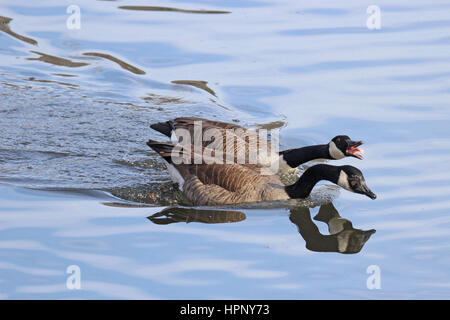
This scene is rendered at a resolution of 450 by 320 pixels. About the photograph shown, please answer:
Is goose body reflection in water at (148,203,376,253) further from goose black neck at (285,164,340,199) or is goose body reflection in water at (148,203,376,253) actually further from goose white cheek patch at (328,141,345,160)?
goose white cheek patch at (328,141,345,160)

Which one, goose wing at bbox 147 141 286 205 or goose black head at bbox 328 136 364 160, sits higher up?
goose black head at bbox 328 136 364 160

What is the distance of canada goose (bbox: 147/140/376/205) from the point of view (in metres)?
10.4

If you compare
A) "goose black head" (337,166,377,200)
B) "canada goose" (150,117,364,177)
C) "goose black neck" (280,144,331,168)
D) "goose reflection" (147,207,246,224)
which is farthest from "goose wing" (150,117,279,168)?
"goose black head" (337,166,377,200)

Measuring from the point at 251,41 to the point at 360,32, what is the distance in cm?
229

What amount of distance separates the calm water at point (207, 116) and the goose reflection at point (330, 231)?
0.03 metres

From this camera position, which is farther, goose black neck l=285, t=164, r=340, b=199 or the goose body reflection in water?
goose black neck l=285, t=164, r=340, b=199

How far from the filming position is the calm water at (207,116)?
816cm

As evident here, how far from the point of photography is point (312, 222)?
32.5 feet

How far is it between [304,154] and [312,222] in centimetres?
184

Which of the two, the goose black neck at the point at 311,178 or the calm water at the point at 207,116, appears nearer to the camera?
the calm water at the point at 207,116

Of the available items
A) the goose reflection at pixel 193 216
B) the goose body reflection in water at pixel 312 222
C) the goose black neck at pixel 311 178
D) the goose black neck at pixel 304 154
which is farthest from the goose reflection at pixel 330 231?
the goose black neck at pixel 304 154

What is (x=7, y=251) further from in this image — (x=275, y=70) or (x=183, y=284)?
(x=275, y=70)

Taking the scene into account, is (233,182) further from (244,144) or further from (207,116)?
(207,116)

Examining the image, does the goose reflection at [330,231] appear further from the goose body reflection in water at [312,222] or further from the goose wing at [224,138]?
the goose wing at [224,138]
